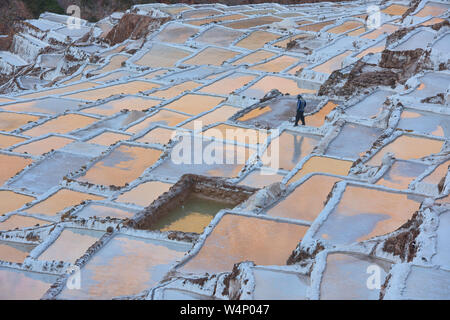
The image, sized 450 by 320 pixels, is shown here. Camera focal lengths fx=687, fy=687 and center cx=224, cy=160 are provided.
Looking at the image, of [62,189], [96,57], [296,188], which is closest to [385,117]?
[296,188]

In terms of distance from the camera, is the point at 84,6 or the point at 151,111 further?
the point at 84,6

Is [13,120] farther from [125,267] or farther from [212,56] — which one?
[125,267]

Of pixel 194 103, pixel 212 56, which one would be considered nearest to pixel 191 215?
pixel 194 103

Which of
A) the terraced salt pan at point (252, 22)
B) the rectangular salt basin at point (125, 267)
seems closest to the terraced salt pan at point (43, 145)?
the rectangular salt basin at point (125, 267)

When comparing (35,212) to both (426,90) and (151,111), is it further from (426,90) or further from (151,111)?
(426,90)

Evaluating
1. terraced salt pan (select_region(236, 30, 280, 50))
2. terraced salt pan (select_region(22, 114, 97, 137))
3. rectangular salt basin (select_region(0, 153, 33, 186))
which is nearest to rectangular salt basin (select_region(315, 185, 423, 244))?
rectangular salt basin (select_region(0, 153, 33, 186))

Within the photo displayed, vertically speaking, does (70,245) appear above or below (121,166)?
above

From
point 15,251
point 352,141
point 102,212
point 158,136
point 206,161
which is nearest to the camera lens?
point 15,251
